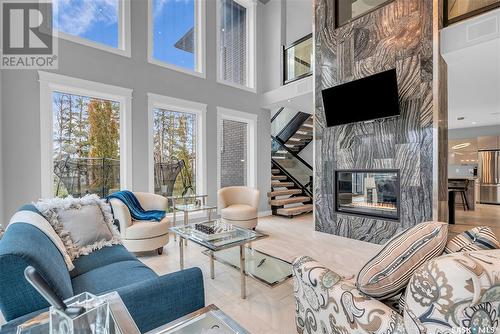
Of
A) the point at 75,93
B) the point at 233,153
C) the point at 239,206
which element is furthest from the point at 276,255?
the point at 75,93

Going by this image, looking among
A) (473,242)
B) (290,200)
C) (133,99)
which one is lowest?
(290,200)

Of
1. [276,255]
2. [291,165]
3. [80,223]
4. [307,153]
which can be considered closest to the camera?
[80,223]

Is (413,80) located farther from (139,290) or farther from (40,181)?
(40,181)

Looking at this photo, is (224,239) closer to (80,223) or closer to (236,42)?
(80,223)

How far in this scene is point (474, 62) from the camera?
335cm

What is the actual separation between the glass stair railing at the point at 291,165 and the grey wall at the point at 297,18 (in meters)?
2.72

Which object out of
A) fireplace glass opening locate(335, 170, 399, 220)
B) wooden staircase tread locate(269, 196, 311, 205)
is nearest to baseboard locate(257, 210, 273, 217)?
wooden staircase tread locate(269, 196, 311, 205)

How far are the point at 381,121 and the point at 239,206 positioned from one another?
105 inches

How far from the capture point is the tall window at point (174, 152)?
14.4 feet

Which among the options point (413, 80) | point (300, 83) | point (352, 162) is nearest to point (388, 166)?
point (352, 162)

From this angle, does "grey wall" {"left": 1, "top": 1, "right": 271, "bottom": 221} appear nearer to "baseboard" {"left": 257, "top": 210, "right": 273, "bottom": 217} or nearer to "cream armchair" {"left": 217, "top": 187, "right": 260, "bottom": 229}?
"baseboard" {"left": 257, "top": 210, "right": 273, "bottom": 217}

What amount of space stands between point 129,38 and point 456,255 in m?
4.75

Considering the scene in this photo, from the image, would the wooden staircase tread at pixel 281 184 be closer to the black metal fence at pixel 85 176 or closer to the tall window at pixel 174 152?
the tall window at pixel 174 152

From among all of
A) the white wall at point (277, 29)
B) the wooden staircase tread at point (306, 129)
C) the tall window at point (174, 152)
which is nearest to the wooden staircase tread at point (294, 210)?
the tall window at point (174, 152)
